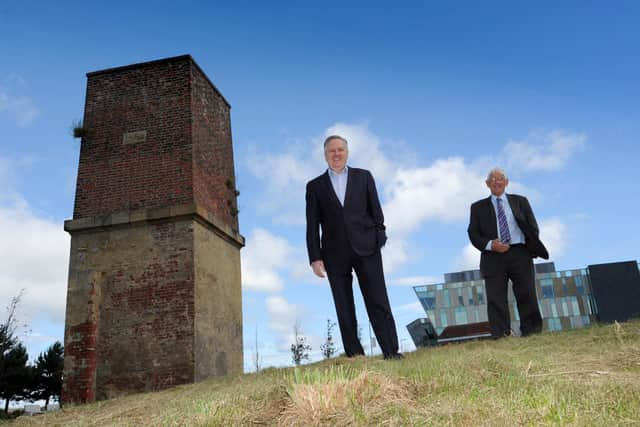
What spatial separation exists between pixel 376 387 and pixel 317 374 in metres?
0.36

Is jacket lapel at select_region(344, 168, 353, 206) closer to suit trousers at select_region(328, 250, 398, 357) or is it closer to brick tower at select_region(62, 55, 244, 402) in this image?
suit trousers at select_region(328, 250, 398, 357)

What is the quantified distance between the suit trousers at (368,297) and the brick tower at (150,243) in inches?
229

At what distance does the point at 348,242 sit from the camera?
5.54m

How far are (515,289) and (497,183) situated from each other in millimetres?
1453

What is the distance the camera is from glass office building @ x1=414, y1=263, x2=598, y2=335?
53469 mm

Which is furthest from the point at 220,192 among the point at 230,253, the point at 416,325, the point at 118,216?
the point at 416,325

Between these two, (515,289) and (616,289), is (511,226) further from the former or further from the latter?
(616,289)

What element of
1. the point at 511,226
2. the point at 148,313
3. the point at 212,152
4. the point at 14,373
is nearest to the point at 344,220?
the point at 511,226

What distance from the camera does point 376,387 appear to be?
334cm

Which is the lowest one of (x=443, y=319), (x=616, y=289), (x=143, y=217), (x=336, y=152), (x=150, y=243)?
(x=336, y=152)

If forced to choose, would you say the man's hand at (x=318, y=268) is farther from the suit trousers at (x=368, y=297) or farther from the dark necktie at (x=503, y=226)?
the dark necktie at (x=503, y=226)

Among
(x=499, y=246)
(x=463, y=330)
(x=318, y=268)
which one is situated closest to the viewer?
(x=318, y=268)

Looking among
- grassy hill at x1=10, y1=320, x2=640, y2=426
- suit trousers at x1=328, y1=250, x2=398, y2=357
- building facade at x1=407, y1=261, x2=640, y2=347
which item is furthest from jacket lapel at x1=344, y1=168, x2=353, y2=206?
building facade at x1=407, y1=261, x2=640, y2=347

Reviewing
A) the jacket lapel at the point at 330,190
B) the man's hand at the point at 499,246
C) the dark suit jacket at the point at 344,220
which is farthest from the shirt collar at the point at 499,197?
the jacket lapel at the point at 330,190
